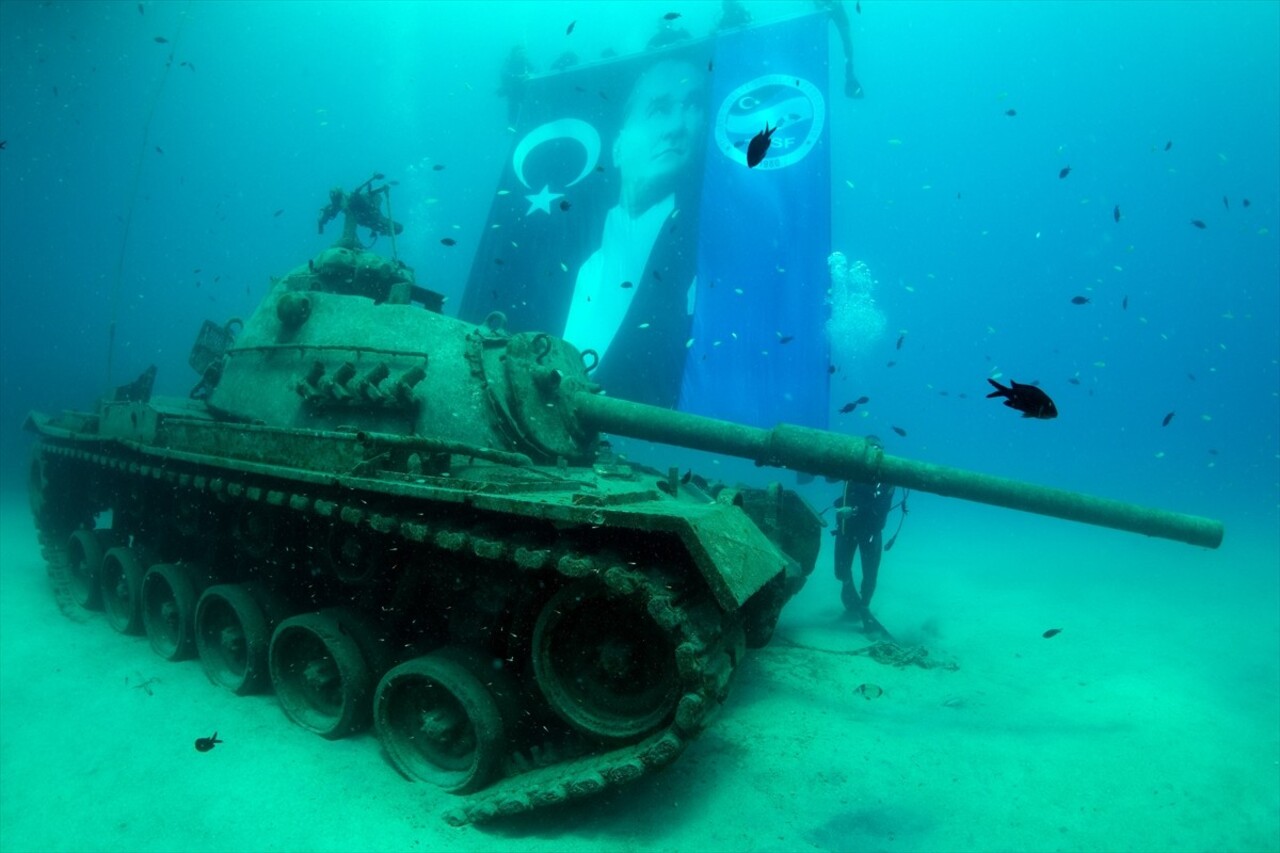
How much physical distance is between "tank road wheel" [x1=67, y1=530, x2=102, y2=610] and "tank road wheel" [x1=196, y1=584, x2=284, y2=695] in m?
2.69

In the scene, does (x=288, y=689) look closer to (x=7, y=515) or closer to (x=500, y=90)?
(x=7, y=515)

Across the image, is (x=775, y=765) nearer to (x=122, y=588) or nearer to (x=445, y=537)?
(x=445, y=537)

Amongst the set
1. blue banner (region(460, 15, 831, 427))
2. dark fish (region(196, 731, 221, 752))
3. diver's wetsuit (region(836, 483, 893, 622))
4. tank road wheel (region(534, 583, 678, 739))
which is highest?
blue banner (region(460, 15, 831, 427))

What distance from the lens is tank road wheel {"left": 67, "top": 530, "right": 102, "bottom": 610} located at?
25.1ft

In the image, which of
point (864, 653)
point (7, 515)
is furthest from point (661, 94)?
point (7, 515)

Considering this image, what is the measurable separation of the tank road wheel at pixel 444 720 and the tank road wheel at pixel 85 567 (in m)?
5.31

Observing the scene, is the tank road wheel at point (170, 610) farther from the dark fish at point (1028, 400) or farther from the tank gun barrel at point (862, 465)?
the dark fish at point (1028, 400)

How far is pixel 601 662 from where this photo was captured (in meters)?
3.83

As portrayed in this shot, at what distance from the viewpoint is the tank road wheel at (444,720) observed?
401cm

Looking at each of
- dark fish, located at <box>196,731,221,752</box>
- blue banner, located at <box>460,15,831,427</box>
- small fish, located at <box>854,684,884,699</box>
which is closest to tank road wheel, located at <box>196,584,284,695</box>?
dark fish, located at <box>196,731,221,752</box>

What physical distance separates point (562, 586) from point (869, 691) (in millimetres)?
4445

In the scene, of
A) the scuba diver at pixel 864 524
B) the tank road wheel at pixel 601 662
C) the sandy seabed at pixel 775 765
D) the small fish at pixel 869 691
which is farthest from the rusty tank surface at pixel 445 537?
the scuba diver at pixel 864 524

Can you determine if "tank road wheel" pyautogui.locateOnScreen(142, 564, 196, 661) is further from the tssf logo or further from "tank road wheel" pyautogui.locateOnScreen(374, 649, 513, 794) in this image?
the tssf logo

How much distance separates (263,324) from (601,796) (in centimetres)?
540
